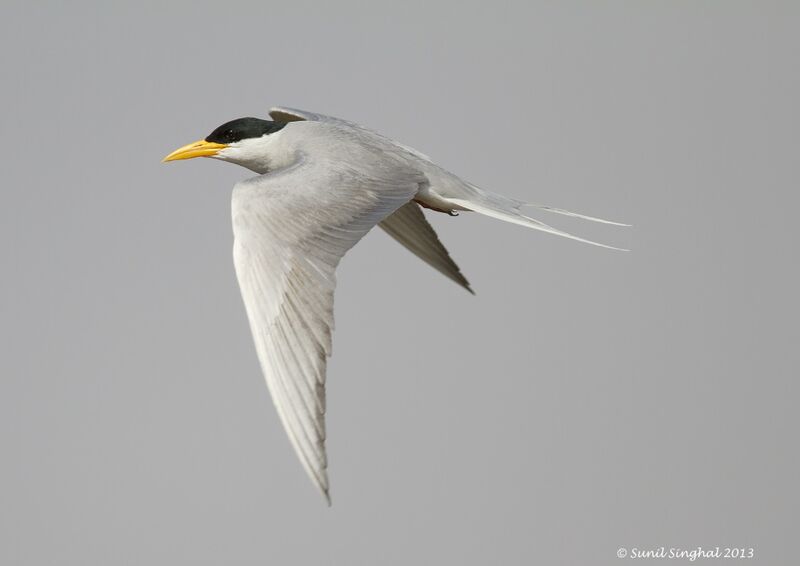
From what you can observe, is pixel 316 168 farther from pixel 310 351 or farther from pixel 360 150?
pixel 310 351

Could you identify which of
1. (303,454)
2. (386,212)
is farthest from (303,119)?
(303,454)

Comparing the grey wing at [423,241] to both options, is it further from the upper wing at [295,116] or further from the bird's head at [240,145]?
the bird's head at [240,145]

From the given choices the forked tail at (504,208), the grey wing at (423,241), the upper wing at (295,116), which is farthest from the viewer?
the grey wing at (423,241)

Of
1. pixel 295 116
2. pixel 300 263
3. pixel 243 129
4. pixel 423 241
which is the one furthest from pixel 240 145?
pixel 300 263

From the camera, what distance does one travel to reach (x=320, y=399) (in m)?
3.30

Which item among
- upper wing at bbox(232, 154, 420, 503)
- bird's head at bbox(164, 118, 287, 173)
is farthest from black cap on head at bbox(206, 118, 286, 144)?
upper wing at bbox(232, 154, 420, 503)

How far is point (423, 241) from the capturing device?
5043 mm

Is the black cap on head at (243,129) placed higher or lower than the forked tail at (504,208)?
Answer: higher

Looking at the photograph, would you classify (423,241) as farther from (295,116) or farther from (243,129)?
(243,129)

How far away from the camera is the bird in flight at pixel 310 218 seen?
Answer: 3.37 meters

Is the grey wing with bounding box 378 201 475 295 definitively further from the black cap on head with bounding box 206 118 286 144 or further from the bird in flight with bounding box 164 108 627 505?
the black cap on head with bounding box 206 118 286 144

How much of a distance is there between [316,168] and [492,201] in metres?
0.87

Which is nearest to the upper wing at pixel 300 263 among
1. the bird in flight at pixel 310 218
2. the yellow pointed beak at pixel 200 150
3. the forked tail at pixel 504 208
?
the bird in flight at pixel 310 218

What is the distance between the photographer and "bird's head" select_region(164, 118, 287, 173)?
4.58 meters
